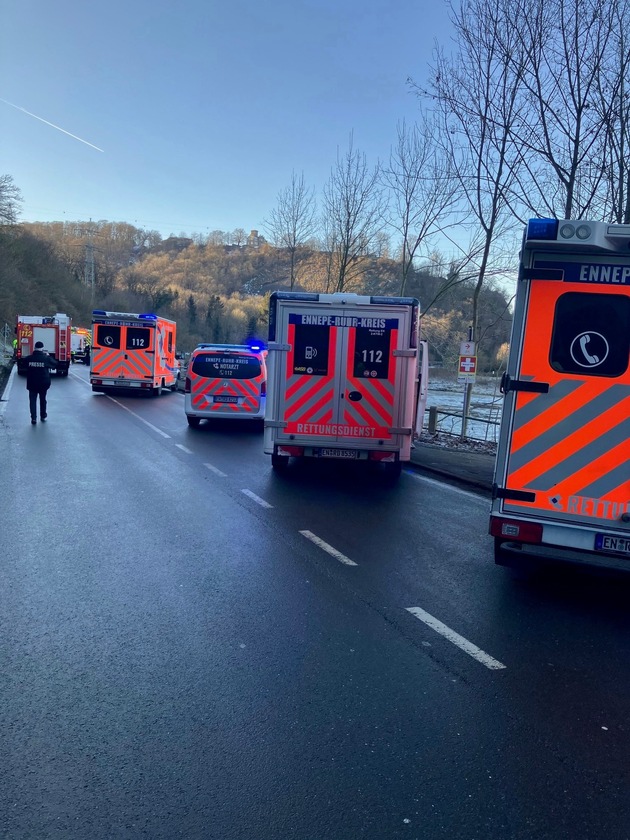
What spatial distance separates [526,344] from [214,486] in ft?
18.1

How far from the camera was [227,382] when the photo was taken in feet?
53.7

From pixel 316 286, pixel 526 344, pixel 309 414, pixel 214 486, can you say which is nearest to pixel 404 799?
pixel 526 344

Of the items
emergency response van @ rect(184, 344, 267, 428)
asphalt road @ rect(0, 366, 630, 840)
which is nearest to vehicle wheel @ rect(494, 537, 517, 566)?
asphalt road @ rect(0, 366, 630, 840)

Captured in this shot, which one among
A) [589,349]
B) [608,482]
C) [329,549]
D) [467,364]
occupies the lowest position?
[329,549]

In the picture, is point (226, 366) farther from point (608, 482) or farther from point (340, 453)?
point (608, 482)

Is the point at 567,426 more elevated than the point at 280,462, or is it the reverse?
the point at 567,426

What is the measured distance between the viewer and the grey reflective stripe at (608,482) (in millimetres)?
5617

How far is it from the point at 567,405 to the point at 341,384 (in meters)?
5.30

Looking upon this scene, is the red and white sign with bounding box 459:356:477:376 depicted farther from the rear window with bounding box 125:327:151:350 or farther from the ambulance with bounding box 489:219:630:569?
the rear window with bounding box 125:327:151:350

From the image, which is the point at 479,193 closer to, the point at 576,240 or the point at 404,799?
the point at 576,240

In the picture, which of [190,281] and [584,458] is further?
[190,281]

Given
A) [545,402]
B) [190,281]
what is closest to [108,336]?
[545,402]

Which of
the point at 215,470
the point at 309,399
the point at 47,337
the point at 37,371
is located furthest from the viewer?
the point at 47,337

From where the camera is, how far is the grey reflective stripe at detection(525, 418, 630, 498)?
5.64m
